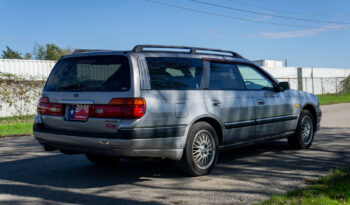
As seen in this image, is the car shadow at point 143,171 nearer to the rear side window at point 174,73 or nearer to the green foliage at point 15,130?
the rear side window at point 174,73

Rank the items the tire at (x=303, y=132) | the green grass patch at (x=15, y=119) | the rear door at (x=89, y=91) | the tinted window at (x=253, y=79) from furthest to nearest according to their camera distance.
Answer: the green grass patch at (x=15, y=119)
the tire at (x=303, y=132)
the tinted window at (x=253, y=79)
the rear door at (x=89, y=91)

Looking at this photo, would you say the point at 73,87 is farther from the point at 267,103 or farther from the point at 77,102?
the point at 267,103

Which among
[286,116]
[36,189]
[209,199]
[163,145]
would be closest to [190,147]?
[163,145]

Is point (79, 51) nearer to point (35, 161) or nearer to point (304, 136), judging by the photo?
point (35, 161)

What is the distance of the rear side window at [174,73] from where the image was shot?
5.07 metres

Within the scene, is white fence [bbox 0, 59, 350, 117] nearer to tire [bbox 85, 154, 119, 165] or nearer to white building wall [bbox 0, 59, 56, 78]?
white building wall [bbox 0, 59, 56, 78]

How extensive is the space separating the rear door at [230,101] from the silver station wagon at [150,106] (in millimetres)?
→ 15

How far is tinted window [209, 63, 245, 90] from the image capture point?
5.85 meters

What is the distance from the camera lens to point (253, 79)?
677 centimetres

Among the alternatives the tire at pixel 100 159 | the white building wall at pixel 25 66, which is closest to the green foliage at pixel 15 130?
the tire at pixel 100 159

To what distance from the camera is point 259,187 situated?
478 centimetres

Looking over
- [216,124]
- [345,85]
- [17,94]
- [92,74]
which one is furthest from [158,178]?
[345,85]

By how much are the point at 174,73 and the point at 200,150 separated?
3.82ft

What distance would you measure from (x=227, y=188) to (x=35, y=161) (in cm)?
386
